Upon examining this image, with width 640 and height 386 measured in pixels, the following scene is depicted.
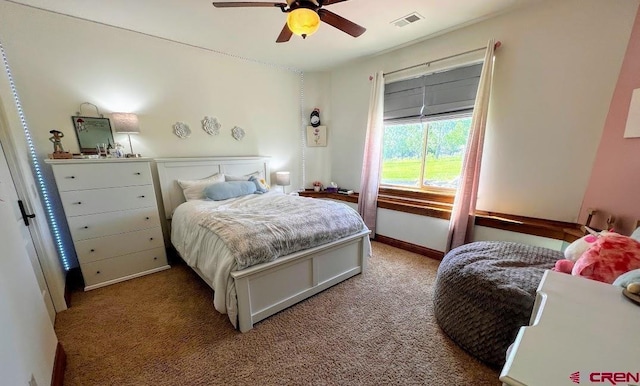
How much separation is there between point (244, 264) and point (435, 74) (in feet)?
9.97

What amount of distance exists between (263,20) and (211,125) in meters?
1.56

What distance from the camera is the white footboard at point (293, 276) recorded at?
1717 millimetres

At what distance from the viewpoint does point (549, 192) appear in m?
2.28

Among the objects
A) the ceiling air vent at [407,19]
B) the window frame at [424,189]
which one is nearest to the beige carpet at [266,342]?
the window frame at [424,189]

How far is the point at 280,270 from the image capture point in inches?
74.0

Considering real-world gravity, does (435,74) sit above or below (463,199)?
above

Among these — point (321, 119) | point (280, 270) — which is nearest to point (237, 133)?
point (321, 119)

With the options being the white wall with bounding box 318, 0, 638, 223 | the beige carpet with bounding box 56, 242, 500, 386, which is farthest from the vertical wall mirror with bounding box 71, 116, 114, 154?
the white wall with bounding box 318, 0, 638, 223

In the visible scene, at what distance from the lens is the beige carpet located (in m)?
1.41

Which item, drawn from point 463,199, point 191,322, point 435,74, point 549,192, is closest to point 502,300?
point 463,199

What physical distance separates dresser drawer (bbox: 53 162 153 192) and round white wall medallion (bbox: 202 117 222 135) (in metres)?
1.03

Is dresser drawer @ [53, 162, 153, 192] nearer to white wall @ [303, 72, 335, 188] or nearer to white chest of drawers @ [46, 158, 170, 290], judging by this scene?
white chest of drawers @ [46, 158, 170, 290]

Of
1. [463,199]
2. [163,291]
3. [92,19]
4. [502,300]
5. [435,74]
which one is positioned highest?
[92,19]

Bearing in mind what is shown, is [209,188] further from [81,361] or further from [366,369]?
[366,369]
